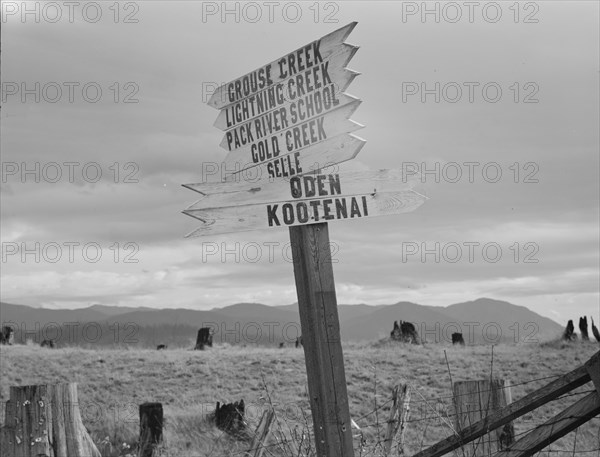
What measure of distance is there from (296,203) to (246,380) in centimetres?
1175

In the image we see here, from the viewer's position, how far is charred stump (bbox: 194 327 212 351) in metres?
23.1

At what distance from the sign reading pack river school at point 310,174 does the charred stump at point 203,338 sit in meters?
18.2

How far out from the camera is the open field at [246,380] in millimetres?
12133

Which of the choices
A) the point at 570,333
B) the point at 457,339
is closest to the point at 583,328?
the point at 570,333

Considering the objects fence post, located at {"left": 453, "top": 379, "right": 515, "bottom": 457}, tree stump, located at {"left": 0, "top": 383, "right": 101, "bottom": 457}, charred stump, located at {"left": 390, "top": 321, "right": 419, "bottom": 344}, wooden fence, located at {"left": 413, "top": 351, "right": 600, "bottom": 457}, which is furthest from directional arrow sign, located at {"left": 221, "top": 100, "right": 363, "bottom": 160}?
charred stump, located at {"left": 390, "top": 321, "right": 419, "bottom": 344}

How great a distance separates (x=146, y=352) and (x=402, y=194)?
52.9ft

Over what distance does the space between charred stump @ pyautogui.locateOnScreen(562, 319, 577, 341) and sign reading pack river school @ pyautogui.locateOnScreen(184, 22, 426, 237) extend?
17.9 m

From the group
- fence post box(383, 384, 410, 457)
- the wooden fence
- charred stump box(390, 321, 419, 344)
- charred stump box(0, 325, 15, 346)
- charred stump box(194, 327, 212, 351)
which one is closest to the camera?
the wooden fence

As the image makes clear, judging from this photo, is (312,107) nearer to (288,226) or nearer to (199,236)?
(288,226)

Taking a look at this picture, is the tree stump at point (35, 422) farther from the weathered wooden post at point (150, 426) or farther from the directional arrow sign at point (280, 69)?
the weathered wooden post at point (150, 426)

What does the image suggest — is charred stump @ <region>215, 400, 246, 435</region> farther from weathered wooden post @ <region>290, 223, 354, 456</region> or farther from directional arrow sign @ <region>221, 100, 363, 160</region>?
directional arrow sign @ <region>221, 100, 363, 160</region>

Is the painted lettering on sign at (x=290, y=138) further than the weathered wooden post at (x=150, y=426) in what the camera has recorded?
No

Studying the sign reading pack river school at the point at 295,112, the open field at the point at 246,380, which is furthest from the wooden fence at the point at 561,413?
the open field at the point at 246,380

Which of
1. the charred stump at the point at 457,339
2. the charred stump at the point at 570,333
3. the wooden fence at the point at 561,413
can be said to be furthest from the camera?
the charred stump at the point at 457,339
